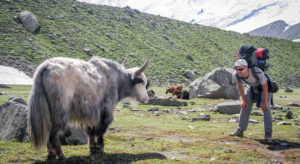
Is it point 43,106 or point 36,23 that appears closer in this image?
point 43,106

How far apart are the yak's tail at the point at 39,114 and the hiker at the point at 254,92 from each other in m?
4.80

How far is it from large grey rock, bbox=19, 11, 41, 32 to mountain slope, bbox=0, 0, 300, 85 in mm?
974

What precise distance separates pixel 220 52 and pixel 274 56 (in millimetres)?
17330

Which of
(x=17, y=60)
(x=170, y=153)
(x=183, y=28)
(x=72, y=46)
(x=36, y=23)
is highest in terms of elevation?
(x=183, y=28)

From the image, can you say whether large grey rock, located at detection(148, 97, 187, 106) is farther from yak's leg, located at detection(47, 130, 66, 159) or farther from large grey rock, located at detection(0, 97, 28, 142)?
yak's leg, located at detection(47, 130, 66, 159)

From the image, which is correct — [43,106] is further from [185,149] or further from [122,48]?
[122,48]

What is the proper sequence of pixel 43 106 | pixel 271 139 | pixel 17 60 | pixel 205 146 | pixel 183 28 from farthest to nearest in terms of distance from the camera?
pixel 183 28 < pixel 17 60 < pixel 271 139 < pixel 205 146 < pixel 43 106

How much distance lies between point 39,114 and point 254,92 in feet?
18.6

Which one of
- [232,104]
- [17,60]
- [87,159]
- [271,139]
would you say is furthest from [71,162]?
[17,60]

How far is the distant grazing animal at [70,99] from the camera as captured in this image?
4895mm

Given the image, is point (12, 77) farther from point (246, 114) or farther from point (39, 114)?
point (246, 114)

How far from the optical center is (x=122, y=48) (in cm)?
4959

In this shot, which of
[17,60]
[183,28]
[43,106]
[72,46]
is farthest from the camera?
[183,28]

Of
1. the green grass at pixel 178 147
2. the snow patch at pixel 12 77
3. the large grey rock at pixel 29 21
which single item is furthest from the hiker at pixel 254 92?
the large grey rock at pixel 29 21
